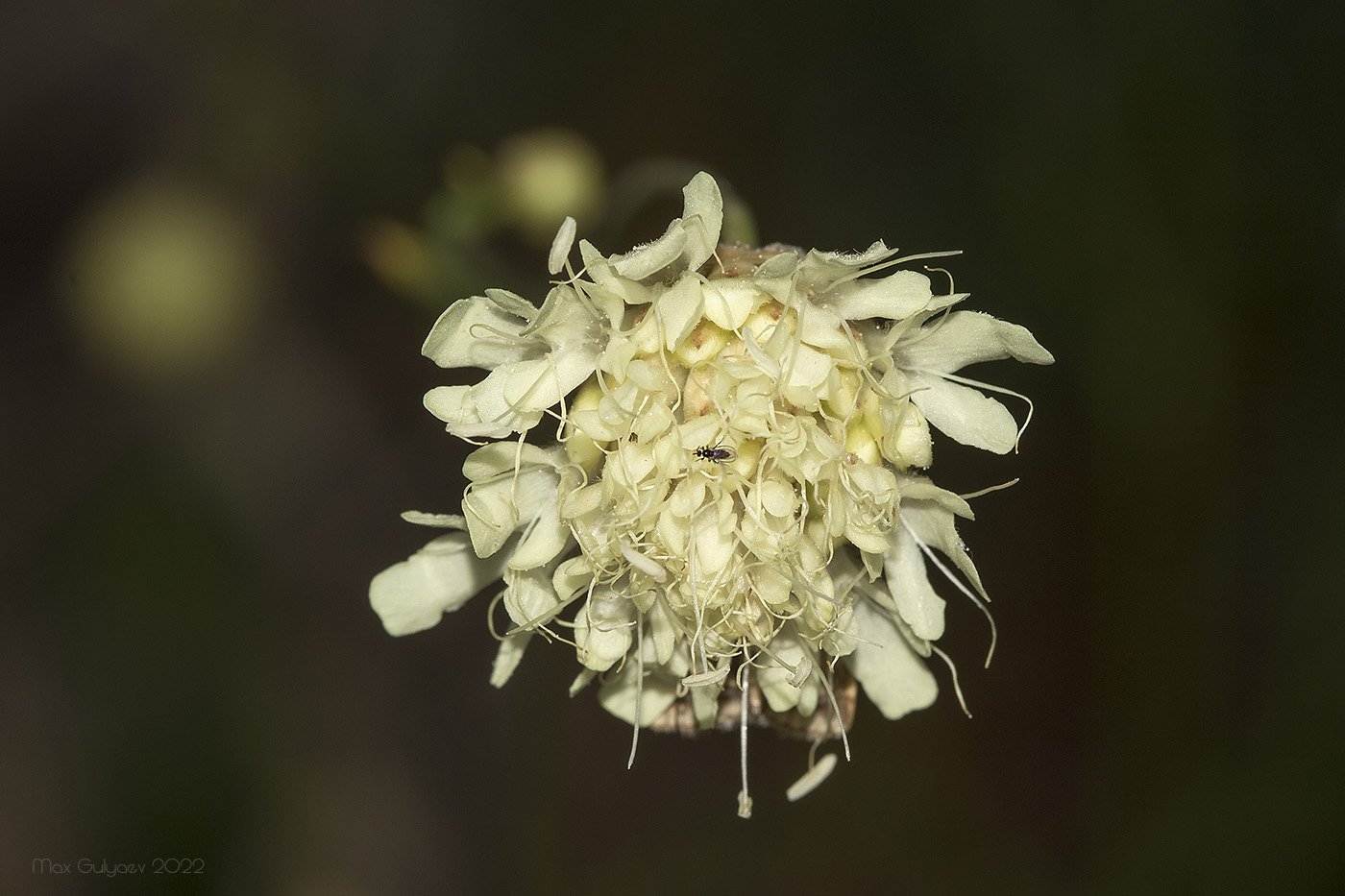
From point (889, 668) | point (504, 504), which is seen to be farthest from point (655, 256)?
point (889, 668)

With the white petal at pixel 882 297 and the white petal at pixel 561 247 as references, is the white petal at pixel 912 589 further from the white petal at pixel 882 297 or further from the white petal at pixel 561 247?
the white petal at pixel 561 247

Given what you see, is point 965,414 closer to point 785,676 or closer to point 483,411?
point 785,676

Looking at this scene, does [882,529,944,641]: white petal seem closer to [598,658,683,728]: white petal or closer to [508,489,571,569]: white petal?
[598,658,683,728]: white petal

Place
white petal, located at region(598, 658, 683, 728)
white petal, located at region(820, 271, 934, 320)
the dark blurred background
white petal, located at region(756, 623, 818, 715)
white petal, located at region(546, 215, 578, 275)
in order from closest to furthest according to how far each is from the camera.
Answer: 1. white petal, located at region(546, 215, 578, 275)
2. white petal, located at region(820, 271, 934, 320)
3. white petal, located at region(756, 623, 818, 715)
4. white petal, located at region(598, 658, 683, 728)
5. the dark blurred background

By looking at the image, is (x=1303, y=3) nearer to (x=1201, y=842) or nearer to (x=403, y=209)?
(x=1201, y=842)

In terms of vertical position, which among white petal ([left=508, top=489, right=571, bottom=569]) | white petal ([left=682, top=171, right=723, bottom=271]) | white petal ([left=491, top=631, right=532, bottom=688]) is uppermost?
white petal ([left=682, top=171, right=723, bottom=271])

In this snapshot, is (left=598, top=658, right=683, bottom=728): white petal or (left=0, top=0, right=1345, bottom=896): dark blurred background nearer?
(left=598, top=658, right=683, bottom=728): white petal

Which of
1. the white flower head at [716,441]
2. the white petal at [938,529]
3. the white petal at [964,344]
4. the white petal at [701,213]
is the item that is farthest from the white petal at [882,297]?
the white petal at [938,529]

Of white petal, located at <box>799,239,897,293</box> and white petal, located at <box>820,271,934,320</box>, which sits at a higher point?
white petal, located at <box>799,239,897,293</box>

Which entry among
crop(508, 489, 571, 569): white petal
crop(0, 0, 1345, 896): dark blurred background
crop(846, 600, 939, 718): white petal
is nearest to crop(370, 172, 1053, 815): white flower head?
crop(508, 489, 571, 569): white petal

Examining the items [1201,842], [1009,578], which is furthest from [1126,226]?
[1201,842]
